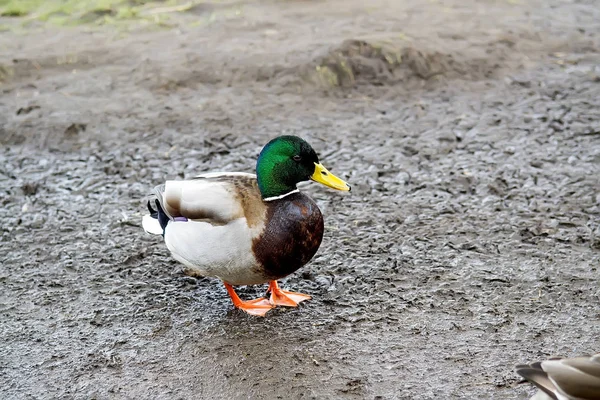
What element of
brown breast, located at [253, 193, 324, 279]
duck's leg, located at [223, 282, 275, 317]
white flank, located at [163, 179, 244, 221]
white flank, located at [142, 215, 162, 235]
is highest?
white flank, located at [163, 179, 244, 221]

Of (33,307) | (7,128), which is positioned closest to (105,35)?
(7,128)

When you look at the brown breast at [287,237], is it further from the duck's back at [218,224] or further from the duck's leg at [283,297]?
the duck's leg at [283,297]

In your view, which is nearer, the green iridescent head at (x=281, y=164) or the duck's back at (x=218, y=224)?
the duck's back at (x=218, y=224)

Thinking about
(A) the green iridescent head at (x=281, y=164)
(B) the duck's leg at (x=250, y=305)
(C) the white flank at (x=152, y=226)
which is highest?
(A) the green iridescent head at (x=281, y=164)

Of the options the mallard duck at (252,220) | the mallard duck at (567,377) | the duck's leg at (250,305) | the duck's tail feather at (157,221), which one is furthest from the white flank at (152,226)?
the mallard duck at (567,377)

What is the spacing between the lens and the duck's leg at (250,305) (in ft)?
13.2

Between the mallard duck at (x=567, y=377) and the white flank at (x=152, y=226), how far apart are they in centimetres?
228

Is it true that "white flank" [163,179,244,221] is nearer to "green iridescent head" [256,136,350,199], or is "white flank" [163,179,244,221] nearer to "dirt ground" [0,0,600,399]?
"green iridescent head" [256,136,350,199]

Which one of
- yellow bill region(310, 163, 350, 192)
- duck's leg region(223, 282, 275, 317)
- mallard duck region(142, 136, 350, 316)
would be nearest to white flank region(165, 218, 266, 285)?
mallard duck region(142, 136, 350, 316)

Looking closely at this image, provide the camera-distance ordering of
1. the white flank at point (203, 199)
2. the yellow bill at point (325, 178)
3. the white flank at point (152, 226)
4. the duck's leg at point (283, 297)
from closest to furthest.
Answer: the white flank at point (203, 199), the yellow bill at point (325, 178), the duck's leg at point (283, 297), the white flank at point (152, 226)

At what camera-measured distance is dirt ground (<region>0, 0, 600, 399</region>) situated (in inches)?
143

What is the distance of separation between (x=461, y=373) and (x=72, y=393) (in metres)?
1.80

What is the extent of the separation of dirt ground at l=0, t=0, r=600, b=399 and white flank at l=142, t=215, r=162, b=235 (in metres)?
0.32

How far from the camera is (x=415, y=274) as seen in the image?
430cm
